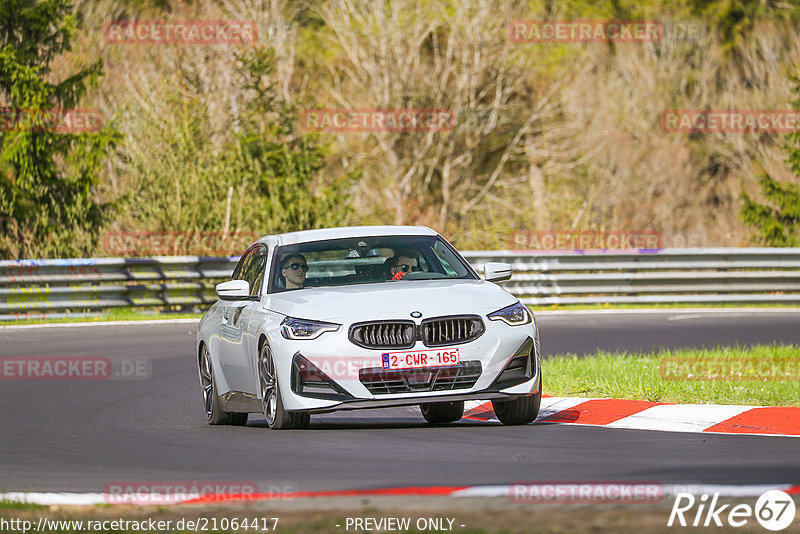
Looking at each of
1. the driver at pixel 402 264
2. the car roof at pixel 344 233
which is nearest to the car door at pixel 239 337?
the car roof at pixel 344 233

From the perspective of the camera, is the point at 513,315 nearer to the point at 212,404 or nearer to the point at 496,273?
the point at 496,273

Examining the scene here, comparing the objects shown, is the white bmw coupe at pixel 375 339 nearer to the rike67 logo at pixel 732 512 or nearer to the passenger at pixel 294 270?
the passenger at pixel 294 270

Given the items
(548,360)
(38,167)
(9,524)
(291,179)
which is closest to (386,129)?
(291,179)

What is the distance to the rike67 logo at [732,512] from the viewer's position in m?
5.62

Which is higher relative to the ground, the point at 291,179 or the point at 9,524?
the point at 9,524

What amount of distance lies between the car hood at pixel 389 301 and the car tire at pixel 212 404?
50.7 inches

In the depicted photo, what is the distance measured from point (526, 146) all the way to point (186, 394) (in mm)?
35173

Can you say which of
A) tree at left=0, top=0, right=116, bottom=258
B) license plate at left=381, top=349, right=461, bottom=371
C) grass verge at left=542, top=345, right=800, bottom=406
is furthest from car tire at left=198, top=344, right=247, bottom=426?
tree at left=0, top=0, right=116, bottom=258

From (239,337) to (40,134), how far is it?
19051 mm

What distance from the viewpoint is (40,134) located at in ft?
93.1

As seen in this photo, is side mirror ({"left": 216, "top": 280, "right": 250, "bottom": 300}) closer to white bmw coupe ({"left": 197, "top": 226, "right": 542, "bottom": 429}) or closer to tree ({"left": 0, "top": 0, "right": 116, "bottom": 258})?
white bmw coupe ({"left": 197, "top": 226, "right": 542, "bottom": 429})

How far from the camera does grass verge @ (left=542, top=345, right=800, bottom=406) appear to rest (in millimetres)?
11125

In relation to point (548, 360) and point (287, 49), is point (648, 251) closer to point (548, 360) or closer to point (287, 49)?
point (548, 360)

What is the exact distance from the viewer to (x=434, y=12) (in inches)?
1788
